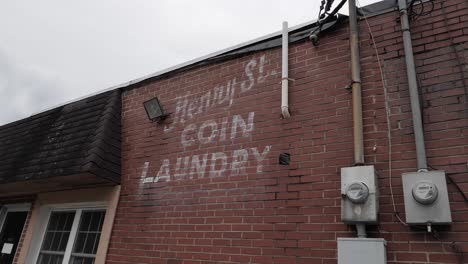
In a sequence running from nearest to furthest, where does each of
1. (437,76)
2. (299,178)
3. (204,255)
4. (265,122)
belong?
(437,76)
(299,178)
(204,255)
(265,122)

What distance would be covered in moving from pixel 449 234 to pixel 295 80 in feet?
7.43

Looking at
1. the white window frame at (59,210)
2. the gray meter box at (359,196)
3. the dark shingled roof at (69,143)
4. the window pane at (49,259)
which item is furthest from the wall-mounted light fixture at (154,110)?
the gray meter box at (359,196)

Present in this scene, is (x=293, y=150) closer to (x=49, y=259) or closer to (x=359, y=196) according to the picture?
(x=359, y=196)

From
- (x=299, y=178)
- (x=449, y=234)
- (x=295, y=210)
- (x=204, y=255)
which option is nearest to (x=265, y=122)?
(x=299, y=178)

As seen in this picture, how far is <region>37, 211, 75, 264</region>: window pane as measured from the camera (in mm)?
5889

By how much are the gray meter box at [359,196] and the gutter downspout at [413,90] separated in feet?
1.39

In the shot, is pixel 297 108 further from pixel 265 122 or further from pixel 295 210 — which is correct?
pixel 295 210

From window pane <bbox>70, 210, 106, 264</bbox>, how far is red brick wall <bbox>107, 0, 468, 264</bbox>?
0.67m

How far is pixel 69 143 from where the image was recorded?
557 centimetres

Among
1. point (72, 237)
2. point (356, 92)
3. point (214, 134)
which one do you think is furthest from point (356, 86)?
point (72, 237)

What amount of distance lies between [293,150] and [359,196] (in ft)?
3.34

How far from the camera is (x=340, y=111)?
3.83 m

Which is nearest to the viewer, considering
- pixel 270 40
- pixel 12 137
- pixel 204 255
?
pixel 204 255

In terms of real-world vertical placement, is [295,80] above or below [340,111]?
above
